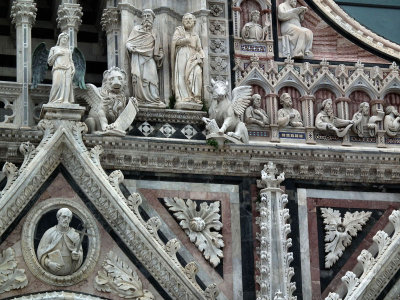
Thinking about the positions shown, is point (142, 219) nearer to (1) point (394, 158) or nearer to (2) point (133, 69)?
(2) point (133, 69)

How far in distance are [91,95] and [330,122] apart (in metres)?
3.24

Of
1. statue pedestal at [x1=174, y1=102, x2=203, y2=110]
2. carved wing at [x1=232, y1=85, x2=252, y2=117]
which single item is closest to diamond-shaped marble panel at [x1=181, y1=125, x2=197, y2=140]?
statue pedestal at [x1=174, y1=102, x2=203, y2=110]

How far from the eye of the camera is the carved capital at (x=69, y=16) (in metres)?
22.8

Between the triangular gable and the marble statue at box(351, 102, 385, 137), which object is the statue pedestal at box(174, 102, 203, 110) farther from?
the marble statue at box(351, 102, 385, 137)

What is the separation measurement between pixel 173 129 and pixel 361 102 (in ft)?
8.98

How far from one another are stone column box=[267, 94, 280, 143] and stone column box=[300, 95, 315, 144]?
0.38 metres

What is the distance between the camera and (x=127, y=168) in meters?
21.7

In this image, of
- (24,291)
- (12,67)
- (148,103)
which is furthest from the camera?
(12,67)

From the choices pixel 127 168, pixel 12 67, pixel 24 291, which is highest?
pixel 12 67

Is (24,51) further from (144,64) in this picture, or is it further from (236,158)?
(236,158)

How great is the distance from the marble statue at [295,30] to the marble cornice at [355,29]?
37 centimetres

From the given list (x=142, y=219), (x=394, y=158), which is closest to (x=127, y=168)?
(x=142, y=219)

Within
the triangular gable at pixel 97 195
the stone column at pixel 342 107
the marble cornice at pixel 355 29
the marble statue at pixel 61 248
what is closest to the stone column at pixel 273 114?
the stone column at pixel 342 107

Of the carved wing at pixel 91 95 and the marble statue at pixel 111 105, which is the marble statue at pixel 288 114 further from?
the carved wing at pixel 91 95
